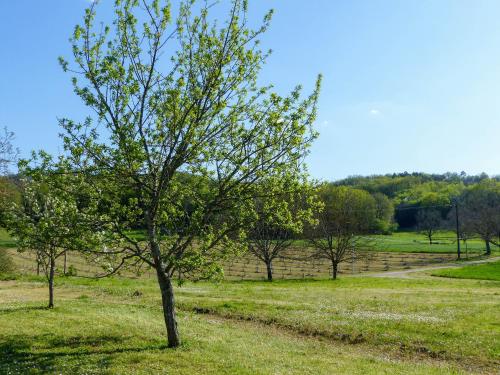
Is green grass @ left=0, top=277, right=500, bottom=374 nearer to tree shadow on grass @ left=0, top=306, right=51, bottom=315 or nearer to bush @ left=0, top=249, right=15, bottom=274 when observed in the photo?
tree shadow on grass @ left=0, top=306, right=51, bottom=315

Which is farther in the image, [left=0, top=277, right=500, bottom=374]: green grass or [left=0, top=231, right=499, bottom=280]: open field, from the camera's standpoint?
[left=0, top=231, right=499, bottom=280]: open field

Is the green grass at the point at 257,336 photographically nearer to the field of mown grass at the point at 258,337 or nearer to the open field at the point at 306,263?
the field of mown grass at the point at 258,337

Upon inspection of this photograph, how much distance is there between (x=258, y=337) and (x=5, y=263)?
39.4 meters

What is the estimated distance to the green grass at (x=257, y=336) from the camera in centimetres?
1541

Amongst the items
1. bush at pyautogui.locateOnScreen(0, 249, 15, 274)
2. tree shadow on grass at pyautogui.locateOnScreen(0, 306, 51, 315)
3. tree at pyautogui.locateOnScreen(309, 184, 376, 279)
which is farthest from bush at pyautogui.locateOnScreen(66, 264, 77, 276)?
tree at pyautogui.locateOnScreen(309, 184, 376, 279)

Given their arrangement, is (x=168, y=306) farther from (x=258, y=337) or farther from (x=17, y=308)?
(x=17, y=308)

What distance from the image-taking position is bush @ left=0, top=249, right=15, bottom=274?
50.1 m

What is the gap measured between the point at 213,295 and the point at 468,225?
93.7 meters

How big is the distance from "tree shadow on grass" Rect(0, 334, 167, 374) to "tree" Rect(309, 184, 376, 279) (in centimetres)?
4598

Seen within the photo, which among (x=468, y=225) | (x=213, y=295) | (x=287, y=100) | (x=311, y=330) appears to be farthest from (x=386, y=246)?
(x=287, y=100)

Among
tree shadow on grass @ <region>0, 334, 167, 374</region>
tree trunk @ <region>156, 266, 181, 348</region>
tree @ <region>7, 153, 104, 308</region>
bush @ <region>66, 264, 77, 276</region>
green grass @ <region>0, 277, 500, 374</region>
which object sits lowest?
green grass @ <region>0, 277, 500, 374</region>

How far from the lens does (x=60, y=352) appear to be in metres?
16.4

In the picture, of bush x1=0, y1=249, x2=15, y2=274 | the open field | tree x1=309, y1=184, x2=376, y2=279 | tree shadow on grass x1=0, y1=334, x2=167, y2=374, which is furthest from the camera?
the open field

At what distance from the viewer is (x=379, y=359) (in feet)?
58.7
